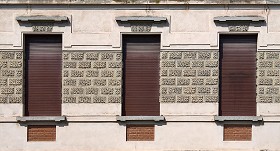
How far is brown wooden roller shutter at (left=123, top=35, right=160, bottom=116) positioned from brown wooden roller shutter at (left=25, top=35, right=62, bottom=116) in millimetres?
1904

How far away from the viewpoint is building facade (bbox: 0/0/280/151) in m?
18.0

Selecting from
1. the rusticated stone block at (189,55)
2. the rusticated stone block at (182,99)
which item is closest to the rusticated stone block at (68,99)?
the rusticated stone block at (182,99)

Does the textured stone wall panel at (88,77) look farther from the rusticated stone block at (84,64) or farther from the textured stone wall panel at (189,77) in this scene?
the textured stone wall panel at (189,77)

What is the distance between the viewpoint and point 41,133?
18.1 metres

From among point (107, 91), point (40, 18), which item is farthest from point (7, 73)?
point (107, 91)

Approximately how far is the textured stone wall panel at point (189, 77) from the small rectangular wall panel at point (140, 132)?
0.87 metres

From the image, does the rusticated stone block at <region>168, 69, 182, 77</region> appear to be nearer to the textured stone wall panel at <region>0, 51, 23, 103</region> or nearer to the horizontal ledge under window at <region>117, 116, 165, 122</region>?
the horizontal ledge under window at <region>117, 116, 165, 122</region>

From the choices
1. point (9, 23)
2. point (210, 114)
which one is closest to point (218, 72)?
point (210, 114)

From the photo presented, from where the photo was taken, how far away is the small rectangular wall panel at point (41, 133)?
714 inches

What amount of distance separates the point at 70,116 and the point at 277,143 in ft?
19.1

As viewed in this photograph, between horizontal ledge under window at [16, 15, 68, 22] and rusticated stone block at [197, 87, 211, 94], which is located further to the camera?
rusticated stone block at [197, 87, 211, 94]

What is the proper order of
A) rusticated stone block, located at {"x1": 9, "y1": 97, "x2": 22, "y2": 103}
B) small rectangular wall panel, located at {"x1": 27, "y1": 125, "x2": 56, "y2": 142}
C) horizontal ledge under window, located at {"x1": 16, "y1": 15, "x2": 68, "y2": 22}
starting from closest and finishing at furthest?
horizontal ledge under window, located at {"x1": 16, "y1": 15, "x2": 68, "y2": 22}, rusticated stone block, located at {"x1": 9, "y1": 97, "x2": 22, "y2": 103}, small rectangular wall panel, located at {"x1": 27, "y1": 125, "x2": 56, "y2": 142}

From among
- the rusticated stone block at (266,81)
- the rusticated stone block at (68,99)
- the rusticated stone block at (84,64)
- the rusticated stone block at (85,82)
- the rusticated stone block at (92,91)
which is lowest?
the rusticated stone block at (68,99)

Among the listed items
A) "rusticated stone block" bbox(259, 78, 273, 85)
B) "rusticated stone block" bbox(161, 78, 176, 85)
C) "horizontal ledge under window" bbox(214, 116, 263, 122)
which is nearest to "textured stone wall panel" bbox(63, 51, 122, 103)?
"rusticated stone block" bbox(161, 78, 176, 85)
